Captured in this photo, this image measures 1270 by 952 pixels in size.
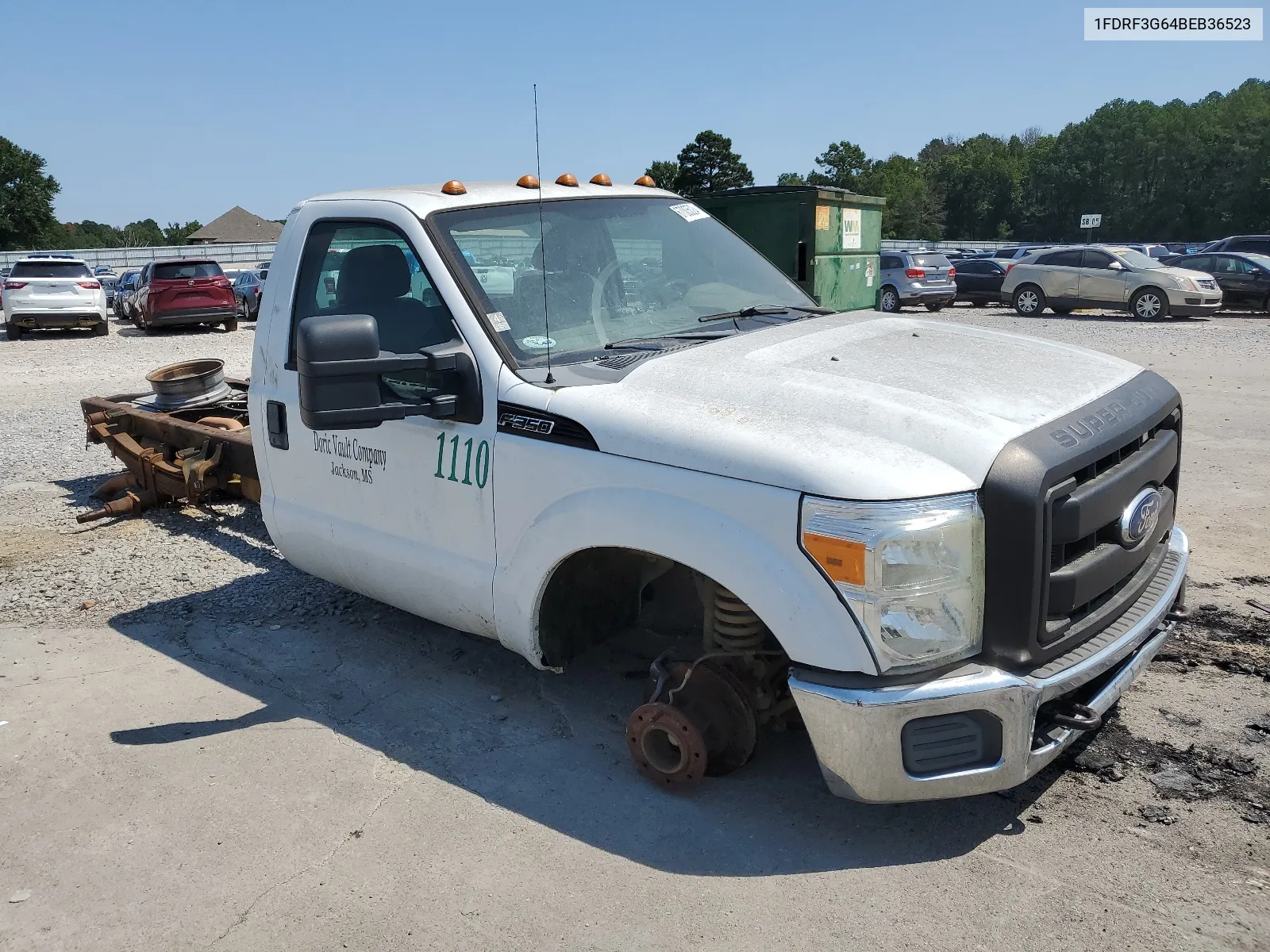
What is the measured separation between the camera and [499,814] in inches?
134

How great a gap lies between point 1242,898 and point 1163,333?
1766 centimetres

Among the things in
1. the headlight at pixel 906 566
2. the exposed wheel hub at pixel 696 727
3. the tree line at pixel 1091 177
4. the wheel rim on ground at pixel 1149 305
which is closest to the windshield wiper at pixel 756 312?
the exposed wheel hub at pixel 696 727

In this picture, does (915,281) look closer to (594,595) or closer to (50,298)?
(50,298)

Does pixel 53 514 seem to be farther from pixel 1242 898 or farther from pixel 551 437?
pixel 1242 898

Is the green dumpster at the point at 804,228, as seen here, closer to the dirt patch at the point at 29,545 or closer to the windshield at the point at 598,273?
the windshield at the point at 598,273

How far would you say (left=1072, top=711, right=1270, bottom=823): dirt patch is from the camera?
328 cm

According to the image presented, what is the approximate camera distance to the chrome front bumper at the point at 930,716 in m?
2.79

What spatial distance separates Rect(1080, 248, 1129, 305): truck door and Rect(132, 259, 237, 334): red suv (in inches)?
724

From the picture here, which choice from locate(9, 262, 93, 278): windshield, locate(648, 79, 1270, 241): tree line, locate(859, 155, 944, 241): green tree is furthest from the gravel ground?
locate(859, 155, 944, 241): green tree

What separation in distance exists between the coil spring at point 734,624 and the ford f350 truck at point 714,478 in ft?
0.03

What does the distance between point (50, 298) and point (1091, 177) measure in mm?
92419

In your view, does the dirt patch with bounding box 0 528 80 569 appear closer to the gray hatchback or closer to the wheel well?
the wheel well

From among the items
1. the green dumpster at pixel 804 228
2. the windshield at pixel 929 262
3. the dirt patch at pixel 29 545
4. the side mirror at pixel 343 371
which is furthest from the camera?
the windshield at pixel 929 262

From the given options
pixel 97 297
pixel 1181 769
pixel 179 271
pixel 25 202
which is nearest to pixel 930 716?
pixel 1181 769
